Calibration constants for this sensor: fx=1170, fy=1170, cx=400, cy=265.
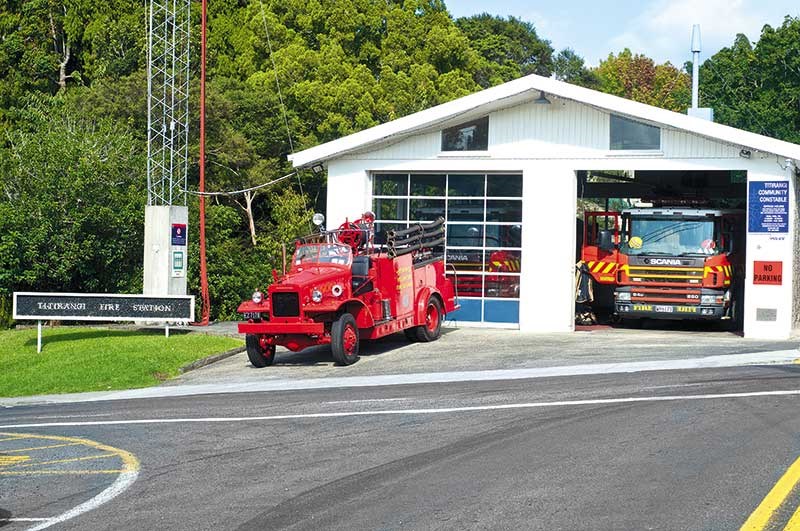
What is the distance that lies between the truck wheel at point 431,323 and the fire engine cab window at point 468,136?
403 cm

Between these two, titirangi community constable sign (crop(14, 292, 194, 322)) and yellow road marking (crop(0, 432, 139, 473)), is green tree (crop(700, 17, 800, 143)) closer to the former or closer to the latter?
titirangi community constable sign (crop(14, 292, 194, 322))

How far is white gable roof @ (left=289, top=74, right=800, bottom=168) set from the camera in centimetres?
2380

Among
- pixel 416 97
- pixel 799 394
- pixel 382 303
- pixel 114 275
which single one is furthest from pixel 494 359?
pixel 416 97

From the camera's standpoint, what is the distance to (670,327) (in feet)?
93.9

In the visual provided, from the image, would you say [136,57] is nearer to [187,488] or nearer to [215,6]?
[215,6]

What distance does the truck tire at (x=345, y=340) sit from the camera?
20.5 meters

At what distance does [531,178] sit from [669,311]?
427 centimetres

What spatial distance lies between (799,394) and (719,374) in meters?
2.54

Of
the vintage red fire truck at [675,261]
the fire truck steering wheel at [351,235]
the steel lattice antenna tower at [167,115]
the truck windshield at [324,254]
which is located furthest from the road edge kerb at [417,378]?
the steel lattice antenna tower at [167,115]

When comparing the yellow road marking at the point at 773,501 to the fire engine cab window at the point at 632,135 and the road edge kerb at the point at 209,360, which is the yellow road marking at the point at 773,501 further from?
the fire engine cab window at the point at 632,135

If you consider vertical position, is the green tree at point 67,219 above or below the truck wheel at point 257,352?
above

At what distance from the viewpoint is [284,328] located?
20.5 metres

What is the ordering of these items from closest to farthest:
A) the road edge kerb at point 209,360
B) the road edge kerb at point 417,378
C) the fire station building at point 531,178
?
the road edge kerb at point 417,378, the road edge kerb at point 209,360, the fire station building at point 531,178

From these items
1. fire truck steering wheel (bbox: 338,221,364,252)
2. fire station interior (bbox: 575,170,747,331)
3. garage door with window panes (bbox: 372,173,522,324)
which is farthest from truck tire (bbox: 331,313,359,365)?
fire station interior (bbox: 575,170,747,331)
